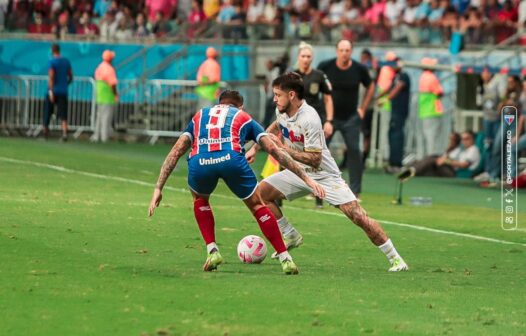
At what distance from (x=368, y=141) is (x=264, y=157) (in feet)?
8.04

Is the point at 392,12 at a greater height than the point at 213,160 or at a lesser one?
greater

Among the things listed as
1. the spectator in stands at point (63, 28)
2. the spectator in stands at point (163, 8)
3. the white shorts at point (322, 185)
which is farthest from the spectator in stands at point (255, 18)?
the white shorts at point (322, 185)

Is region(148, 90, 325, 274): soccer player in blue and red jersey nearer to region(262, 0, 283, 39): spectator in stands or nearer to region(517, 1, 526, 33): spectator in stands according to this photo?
region(517, 1, 526, 33): spectator in stands

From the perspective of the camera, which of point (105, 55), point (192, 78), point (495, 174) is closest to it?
point (495, 174)

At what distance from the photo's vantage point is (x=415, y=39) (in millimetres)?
34031

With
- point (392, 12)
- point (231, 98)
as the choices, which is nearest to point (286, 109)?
point (231, 98)

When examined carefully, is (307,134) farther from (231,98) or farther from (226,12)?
(226,12)

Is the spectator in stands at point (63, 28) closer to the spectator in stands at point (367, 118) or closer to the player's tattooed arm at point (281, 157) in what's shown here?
the spectator in stands at point (367, 118)

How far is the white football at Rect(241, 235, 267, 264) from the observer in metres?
13.7

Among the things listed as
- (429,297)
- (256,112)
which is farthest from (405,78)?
(429,297)

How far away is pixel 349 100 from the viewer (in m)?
21.5

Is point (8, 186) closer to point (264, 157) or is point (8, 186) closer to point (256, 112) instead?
point (264, 157)

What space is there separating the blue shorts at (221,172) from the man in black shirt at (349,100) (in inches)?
338

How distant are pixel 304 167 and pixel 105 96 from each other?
22.3m
